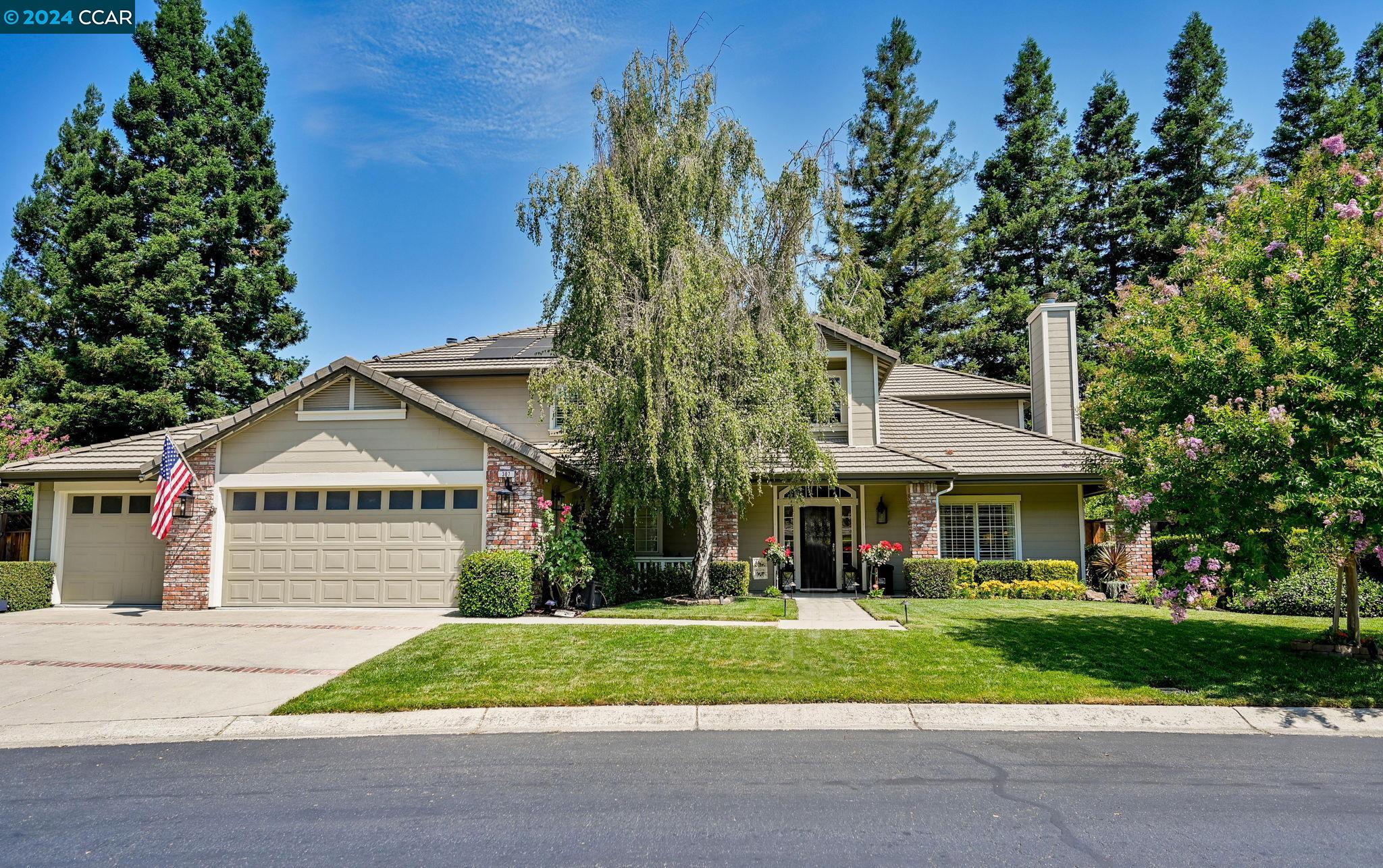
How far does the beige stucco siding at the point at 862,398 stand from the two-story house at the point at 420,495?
0.14 ft

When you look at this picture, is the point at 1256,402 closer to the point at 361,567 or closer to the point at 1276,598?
the point at 1276,598

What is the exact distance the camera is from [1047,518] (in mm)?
17578

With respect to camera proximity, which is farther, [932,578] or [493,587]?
[932,578]

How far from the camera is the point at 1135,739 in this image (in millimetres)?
6883

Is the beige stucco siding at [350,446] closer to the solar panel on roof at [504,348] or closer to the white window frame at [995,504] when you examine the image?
the solar panel on roof at [504,348]

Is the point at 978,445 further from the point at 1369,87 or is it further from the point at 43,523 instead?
the point at 1369,87

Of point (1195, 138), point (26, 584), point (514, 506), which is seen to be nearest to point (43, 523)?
point (26, 584)

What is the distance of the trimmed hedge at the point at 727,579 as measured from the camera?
Result: 15453mm

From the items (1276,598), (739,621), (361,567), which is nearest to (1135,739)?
(739,621)

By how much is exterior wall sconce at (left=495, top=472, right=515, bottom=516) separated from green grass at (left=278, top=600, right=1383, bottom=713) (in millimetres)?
2421

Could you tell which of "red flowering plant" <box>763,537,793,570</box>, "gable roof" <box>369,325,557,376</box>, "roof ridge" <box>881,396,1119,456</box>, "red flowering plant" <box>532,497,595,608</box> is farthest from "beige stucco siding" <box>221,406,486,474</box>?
"roof ridge" <box>881,396,1119,456</box>

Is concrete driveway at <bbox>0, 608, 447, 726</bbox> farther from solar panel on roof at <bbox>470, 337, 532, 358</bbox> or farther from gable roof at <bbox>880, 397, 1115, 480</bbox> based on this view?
gable roof at <bbox>880, 397, 1115, 480</bbox>

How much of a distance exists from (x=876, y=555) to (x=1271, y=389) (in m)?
9.27

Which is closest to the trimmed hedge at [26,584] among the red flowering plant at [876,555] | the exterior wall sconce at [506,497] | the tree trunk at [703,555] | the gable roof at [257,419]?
the gable roof at [257,419]
